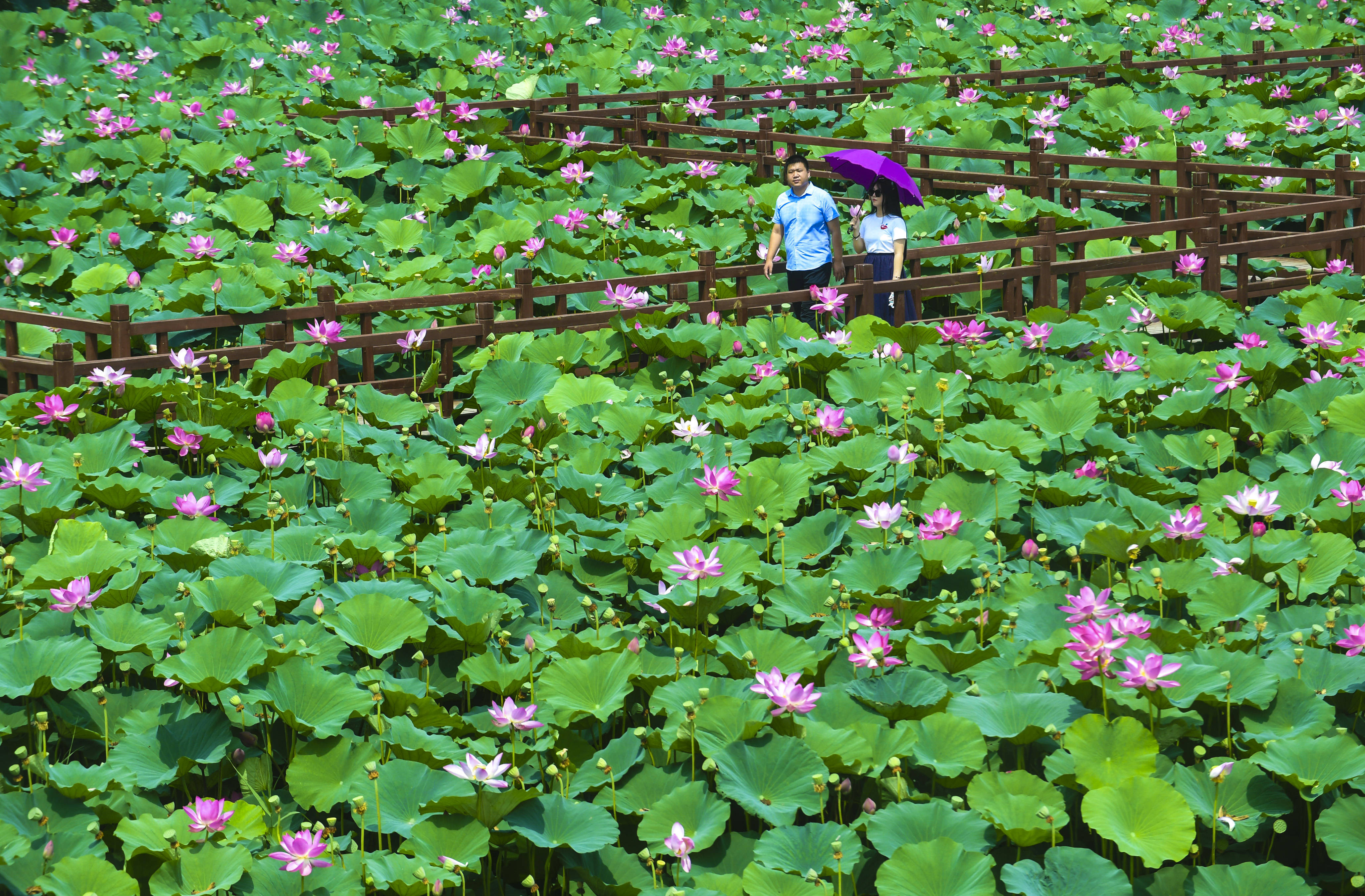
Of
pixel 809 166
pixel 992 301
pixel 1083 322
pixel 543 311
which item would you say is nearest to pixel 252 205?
pixel 543 311

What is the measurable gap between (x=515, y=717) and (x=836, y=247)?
3.96m

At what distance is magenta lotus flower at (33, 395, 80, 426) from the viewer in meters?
4.33

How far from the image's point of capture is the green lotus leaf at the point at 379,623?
3.08 metres

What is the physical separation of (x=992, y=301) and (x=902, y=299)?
86 centimetres

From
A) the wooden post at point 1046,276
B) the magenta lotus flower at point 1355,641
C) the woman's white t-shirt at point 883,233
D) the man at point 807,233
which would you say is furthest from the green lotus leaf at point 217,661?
the woman's white t-shirt at point 883,233

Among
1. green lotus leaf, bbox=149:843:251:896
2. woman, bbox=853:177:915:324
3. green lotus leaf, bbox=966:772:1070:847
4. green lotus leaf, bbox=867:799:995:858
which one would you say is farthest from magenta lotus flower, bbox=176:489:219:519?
woman, bbox=853:177:915:324

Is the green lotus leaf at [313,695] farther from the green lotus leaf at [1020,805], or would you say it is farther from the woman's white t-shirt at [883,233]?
the woman's white t-shirt at [883,233]

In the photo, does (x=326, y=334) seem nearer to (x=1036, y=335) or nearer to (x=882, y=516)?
(x=882, y=516)

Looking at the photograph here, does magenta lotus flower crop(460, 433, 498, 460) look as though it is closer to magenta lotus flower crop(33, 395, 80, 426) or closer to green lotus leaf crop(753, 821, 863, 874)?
magenta lotus flower crop(33, 395, 80, 426)

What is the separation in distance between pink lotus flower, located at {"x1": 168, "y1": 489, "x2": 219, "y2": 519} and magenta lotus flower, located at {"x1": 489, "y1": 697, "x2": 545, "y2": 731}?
1.36 meters

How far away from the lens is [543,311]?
6.66 metres

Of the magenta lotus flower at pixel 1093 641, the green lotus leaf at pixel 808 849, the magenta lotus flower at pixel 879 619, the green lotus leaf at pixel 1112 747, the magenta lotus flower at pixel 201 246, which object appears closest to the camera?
the green lotus leaf at pixel 808 849

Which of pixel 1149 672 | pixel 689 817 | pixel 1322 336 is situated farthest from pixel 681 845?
pixel 1322 336

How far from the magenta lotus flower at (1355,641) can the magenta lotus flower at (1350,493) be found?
2.21 feet
